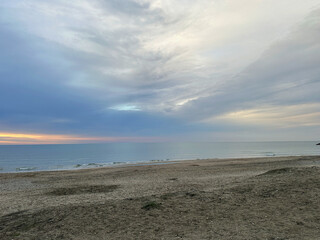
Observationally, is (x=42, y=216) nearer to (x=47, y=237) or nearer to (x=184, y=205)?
(x=47, y=237)

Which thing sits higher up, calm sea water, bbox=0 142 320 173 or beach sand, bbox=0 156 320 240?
calm sea water, bbox=0 142 320 173

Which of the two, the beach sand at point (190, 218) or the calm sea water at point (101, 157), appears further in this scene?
the calm sea water at point (101, 157)

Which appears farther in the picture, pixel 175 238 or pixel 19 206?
pixel 19 206

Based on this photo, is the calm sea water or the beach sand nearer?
the beach sand

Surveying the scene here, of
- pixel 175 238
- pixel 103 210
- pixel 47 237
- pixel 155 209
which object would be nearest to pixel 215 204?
pixel 155 209

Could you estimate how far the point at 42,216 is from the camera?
367 inches

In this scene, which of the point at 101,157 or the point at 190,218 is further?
the point at 101,157

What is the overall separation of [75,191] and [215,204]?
1075 cm

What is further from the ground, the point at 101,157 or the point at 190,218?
the point at 101,157

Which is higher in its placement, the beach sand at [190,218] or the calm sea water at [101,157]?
the calm sea water at [101,157]

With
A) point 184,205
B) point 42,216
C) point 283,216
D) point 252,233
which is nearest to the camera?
point 252,233

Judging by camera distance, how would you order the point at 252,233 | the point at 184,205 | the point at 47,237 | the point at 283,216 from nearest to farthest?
the point at 252,233
the point at 47,237
the point at 283,216
the point at 184,205

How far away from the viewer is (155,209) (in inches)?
373

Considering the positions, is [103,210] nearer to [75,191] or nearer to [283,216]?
[283,216]
